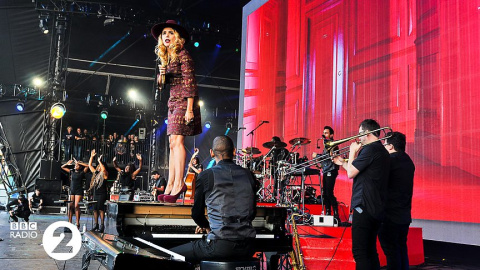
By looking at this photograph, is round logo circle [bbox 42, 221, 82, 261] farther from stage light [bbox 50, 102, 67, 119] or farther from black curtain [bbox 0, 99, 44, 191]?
black curtain [bbox 0, 99, 44, 191]

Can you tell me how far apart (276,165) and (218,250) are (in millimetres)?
7192

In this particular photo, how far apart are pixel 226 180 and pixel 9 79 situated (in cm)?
1808

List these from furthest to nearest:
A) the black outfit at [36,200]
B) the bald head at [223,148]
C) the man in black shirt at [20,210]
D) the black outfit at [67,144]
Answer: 1. the black outfit at [67,144]
2. the black outfit at [36,200]
3. the man in black shirt at [20,210]
4. the bald head at [223,148]

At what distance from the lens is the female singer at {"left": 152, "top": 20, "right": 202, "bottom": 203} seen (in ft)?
13.6

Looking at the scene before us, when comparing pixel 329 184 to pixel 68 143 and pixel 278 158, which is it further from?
pixel 68 143

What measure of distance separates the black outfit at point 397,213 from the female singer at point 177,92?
209cm

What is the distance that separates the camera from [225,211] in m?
3.08

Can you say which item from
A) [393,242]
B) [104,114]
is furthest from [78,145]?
[393,242]

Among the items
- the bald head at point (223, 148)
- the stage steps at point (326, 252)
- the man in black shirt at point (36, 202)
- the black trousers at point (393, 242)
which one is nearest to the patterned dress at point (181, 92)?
the bald head at point (223, 148)

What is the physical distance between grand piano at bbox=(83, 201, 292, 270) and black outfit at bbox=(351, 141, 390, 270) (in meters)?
0.66

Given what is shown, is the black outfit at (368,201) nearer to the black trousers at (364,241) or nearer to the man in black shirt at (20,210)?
the black trousers at (364,241)

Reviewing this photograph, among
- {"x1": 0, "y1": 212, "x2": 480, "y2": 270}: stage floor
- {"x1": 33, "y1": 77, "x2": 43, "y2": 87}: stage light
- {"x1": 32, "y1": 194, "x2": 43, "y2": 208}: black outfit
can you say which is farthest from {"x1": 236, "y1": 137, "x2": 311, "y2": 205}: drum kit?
{"x1": 33, "y1": 77, "x2": 43, "y2": 87}: stage light

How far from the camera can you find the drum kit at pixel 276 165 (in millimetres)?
9172

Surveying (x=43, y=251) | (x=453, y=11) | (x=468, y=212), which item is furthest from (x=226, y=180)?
(x=453, y=11)
